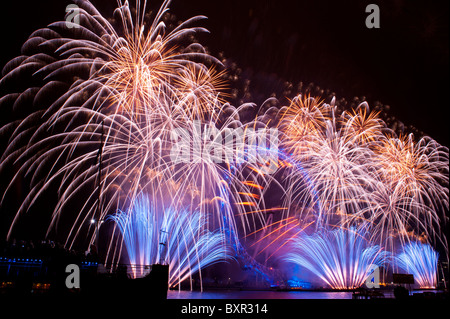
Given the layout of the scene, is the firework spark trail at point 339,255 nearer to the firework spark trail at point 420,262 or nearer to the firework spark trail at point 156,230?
the firework spark trail at point 420,262

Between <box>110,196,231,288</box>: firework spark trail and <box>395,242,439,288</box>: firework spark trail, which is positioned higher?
<box>110,196,231,288</box>: firework spark trail

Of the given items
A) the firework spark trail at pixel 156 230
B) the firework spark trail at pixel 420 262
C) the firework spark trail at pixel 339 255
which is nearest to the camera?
the firework spark trail at pixel 156 230

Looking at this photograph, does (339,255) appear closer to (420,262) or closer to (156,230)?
(420,262)

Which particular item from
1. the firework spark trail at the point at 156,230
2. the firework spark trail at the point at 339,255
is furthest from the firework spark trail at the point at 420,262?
the firework spark trail at the point at 156,230

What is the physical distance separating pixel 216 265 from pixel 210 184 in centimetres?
2523

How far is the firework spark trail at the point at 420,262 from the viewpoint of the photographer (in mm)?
54281

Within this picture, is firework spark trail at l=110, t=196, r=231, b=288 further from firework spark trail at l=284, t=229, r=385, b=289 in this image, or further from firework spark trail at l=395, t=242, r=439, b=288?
firework spark trail at l=395, t=242, r=439, b=288

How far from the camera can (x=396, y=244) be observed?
5428 centimetres

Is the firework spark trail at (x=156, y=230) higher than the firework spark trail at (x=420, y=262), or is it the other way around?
the firework spark trail at (x=156, y=230)

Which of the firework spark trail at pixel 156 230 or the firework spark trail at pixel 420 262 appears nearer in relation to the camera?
the firework spark trail at pixel 156 230

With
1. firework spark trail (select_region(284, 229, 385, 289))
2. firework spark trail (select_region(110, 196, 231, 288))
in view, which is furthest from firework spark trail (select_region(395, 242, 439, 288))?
firework spark trail (select_region(110, 196, 231, 288))

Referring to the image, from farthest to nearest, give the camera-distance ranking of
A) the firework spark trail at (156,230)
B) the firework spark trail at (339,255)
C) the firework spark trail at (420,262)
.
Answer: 1. the firework spark trail at (420,262)
2. the firework spark trail at (339,255)
3. the firework spark trail at (156,230)

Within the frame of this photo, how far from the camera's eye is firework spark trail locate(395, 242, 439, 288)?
5428 centimetres

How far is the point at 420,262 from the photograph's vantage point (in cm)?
5534
